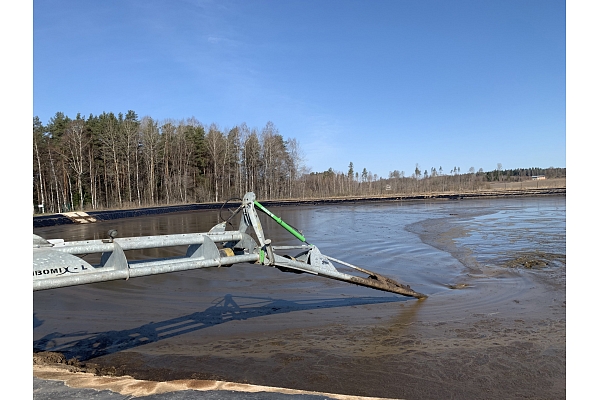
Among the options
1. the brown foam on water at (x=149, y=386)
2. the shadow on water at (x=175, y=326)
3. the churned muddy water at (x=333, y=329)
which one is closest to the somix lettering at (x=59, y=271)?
the brown foam on water at (x=149, y=386)

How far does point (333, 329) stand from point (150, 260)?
2959 mm

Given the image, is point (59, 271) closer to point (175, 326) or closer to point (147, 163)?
point (175, 326)

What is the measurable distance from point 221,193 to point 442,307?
51473 millimetres

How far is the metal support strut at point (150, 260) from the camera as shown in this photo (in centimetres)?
382

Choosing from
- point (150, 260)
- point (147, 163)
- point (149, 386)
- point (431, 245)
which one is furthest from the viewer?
point (147, 163)

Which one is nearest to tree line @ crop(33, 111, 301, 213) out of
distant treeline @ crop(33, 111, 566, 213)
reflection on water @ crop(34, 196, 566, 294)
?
distant treeline @ crop(33, 111, 566, 213)

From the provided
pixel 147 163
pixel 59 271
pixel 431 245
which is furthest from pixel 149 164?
pixel 59 271

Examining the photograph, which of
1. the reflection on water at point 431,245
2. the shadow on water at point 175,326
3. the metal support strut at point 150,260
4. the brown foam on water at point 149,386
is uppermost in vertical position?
the metal support strut at point 150,260

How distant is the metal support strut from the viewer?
3816 millimetres

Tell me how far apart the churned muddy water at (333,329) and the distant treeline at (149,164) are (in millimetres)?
35685

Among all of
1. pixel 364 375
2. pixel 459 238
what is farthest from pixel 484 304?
pixel 459 238

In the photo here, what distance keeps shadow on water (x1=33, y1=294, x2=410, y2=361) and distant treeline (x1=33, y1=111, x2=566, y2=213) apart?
3677cm

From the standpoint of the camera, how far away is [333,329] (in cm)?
637

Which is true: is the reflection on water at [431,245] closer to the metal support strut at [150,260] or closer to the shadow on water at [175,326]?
the shadow on water at [175,326]
